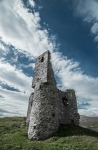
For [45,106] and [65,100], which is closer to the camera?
[45,106]

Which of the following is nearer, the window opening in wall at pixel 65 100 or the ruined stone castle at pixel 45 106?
the ruined stone castle at pixel 45 106

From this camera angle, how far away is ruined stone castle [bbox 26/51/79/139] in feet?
81.7

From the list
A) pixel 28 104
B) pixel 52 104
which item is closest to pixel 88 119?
pixel 28 104

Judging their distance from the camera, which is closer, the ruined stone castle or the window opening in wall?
the ruined stone castle

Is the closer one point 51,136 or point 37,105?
point 51,136

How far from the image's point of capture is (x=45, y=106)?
26.3 metres

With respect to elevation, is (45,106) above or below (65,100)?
below

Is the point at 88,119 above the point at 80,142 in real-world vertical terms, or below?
above

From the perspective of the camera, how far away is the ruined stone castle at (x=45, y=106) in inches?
981

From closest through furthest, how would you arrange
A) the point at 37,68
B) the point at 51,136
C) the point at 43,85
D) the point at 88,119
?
the point at 51,136, the point at 43,85, the point at 37,68, the point at 88,119

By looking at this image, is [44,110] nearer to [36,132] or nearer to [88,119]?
[36,132]

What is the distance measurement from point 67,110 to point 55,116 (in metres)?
8.93

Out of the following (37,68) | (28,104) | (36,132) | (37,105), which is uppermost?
(37,68)

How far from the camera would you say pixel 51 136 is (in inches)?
953
